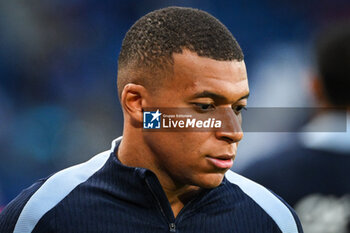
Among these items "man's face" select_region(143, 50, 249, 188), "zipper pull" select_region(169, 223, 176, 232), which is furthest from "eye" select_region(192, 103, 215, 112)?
"zipper pull" select_region(169, 223, 176, 232)

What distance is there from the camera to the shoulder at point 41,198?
1553mm

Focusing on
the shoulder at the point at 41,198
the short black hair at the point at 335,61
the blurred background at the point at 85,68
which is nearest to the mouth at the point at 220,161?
the shoulder at the point at 41,198

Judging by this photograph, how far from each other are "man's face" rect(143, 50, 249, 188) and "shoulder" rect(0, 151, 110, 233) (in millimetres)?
347

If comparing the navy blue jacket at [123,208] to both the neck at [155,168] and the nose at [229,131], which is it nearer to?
the neck at [155,168]

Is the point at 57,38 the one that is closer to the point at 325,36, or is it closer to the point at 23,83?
the point at 23,83

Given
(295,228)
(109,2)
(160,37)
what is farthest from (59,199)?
(109,2)

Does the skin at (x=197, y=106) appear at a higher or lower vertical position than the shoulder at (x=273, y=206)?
higher

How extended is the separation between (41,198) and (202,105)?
60 cm

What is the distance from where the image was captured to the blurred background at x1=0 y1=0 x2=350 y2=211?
10.8 feet

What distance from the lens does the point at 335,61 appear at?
3455 mm

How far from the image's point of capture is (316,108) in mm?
3350

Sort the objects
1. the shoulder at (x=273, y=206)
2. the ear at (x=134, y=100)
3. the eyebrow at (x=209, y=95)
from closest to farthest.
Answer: the eyebrow at (x=209, y=95) < the ear at (x=134, y=100) < the shoulder at (x=273, y=206)

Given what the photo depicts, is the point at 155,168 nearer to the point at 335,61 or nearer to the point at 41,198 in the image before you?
the point at 41,198

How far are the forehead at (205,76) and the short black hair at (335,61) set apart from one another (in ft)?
6.78
